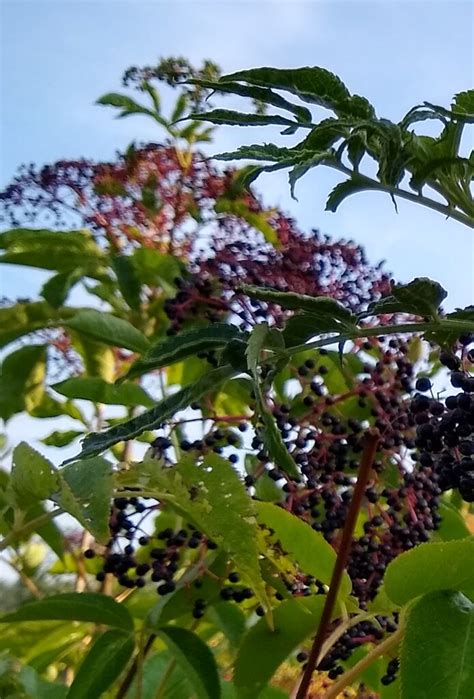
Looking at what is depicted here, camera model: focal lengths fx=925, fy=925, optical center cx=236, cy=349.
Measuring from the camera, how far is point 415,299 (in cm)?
78

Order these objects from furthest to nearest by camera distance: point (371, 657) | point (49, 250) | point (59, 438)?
point (49, 250), point (59, 438), point (371, 657)

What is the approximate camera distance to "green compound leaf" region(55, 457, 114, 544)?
80cm

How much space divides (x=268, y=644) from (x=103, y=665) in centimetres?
20

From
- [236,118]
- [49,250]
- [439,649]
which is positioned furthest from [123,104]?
[439,649]

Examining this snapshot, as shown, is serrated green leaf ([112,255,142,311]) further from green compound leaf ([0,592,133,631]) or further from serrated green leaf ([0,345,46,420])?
green compound leaf ([0,592,133,631])

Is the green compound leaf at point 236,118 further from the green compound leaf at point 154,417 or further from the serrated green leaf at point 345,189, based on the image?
the green compound leaf at point 154,417

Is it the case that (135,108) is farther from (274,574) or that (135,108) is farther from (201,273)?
(274,574)

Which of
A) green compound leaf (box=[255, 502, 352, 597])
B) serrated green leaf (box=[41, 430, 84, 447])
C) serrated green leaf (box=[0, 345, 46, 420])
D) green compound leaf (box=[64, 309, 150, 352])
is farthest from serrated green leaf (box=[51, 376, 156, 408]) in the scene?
green compound leaf (box=[255, 502, 352, 597])

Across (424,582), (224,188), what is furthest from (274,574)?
(224,188)

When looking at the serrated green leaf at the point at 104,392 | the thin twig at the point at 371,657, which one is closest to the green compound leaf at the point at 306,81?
the thin twig at the point at 371,657

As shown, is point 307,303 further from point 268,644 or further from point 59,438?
point 59,438

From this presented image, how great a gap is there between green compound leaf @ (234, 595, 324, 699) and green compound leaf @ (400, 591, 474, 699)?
0.27 m

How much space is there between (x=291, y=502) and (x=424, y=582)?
1.14 feet

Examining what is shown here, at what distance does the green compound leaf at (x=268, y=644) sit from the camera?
1.07 meters
